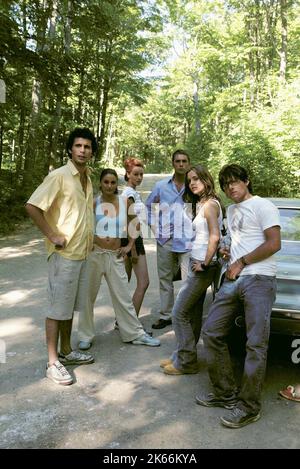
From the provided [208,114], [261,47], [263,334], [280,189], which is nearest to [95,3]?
[280,189]

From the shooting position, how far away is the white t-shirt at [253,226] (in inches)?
129

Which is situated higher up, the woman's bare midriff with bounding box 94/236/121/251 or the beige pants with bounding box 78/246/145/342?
the woman's bare midriff with bounding box 94/236/121/251

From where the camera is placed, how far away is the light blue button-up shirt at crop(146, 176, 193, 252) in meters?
5.18

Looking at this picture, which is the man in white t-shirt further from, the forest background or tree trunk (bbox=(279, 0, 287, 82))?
tree trunk (bbox=(279, 0, 287, 82))

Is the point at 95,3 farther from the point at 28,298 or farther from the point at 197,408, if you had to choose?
the point at 197,408

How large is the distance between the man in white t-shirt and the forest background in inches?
283

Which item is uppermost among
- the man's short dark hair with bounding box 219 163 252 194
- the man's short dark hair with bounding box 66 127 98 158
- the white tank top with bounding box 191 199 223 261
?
the man's short dark hair with bounding box 66 127 98 158

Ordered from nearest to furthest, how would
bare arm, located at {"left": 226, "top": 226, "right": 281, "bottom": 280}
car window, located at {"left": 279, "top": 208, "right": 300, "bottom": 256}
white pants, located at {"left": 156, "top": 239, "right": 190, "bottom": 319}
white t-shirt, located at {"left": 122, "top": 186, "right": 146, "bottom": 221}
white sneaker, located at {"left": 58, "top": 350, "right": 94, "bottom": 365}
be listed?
bare arm, located at {"left": 226, "top": 226, "right": 281, "bottom": 280} < white sneaker, located at {"left": 58, "top": 350, "right": 94, "bottom": 365} < car window, located at {"left": 279, "top": 208, "right": 300, "bottom": 256} < white t-shirt, located at {"left": 122, "top": 186, "right": 146, "bottom": 221} < white pants, located at {"left": 156, "top": 239, "right": 190, "bottom": 319}

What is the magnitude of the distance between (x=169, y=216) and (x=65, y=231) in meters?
1.58

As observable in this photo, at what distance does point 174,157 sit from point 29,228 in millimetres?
8167

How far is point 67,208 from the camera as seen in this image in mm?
4062

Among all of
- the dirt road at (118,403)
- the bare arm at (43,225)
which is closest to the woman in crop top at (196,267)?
the dirt road at (118,403)

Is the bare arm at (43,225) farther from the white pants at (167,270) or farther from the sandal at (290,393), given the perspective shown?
the sandal at (290,393)

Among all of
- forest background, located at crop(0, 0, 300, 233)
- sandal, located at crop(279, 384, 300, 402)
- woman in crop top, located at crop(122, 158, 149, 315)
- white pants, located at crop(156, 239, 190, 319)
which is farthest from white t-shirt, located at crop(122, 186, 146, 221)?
forest background, located at crop(0, 0, 300, 233)
